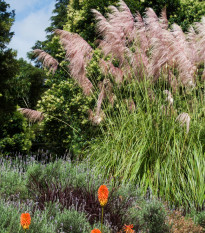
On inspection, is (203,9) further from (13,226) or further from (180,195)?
(13,226)

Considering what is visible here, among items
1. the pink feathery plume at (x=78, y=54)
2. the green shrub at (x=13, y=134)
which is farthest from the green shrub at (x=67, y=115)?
the pink feathery plume at (x=78, y=54)

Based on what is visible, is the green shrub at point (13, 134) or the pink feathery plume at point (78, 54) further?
the green shrub at point (13, 134)

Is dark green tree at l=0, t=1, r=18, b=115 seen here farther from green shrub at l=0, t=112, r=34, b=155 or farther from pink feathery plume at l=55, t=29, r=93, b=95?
pink feathery plume at l=55, t=29, r=93, b=95

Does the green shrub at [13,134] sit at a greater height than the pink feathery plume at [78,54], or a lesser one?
lesser

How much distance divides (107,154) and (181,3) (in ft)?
25.8

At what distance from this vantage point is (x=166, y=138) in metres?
4.14

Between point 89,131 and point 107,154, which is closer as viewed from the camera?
point 107,154

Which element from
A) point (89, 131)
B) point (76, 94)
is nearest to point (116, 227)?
point (89, 131)

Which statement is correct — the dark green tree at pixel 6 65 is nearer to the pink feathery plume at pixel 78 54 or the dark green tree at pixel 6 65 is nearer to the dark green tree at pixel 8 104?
the dark green tree at pixel 8 104

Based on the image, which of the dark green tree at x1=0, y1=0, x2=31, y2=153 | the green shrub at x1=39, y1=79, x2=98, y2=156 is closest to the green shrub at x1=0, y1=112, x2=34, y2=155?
Answer: the dark green tree at x1=0, y1=0, x2=31, y2=153

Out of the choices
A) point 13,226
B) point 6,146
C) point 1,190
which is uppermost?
point 13,226

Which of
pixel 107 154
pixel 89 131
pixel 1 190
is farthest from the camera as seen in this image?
pixel 89 131

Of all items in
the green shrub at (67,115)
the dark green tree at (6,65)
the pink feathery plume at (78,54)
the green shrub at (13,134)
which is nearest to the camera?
the pink feathery plume at (78,54)

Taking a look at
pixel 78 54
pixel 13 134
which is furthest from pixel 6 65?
pixel 78 54
